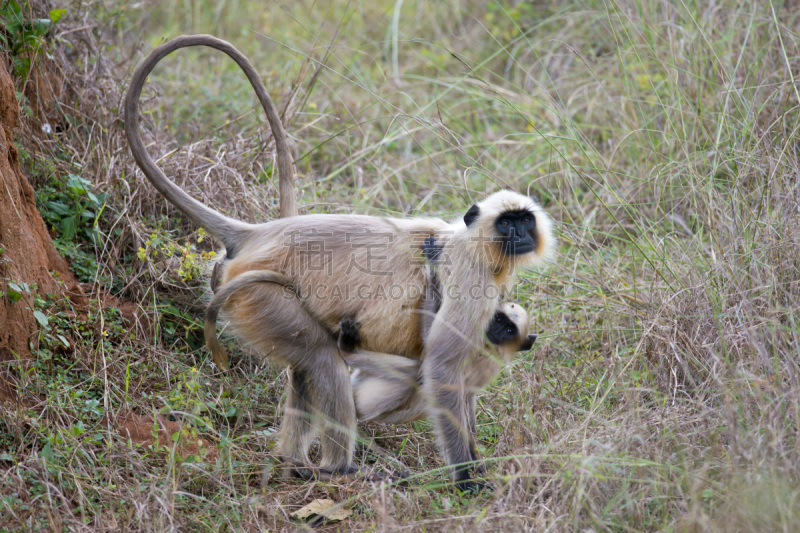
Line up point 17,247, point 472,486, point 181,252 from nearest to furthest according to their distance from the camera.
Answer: point 472,486 < point 17,247 < point 181,252

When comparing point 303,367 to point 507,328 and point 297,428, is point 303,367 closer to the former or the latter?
point 297,428

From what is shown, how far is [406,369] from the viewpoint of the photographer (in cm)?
312

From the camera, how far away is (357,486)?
2.99 metres

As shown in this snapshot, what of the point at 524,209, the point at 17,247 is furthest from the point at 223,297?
the point at 524,209

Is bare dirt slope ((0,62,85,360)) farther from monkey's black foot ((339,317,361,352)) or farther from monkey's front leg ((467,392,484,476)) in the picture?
monkey's front leg ((467,392,484,476))

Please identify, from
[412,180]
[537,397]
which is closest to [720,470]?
[537,397]

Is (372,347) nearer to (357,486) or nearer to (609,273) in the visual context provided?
(357,486)

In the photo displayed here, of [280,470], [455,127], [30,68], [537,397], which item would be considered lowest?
[280,470]

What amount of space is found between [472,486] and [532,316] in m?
1.32

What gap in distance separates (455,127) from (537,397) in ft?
9.47

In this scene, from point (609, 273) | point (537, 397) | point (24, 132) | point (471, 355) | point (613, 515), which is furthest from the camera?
point (609, 273)

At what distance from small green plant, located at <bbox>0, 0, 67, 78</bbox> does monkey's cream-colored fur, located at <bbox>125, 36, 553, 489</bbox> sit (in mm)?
1048

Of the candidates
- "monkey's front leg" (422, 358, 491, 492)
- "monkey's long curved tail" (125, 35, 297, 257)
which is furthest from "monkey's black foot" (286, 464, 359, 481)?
"monkey's long curved tail" (125, 35, 297, 257)

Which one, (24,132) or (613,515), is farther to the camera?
(24,132)
